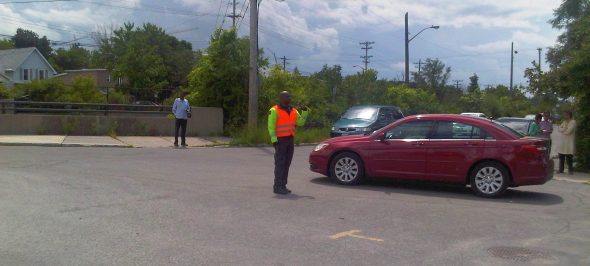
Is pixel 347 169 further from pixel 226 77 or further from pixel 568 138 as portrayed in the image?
pixel 226 77

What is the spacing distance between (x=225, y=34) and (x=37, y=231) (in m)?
16.8

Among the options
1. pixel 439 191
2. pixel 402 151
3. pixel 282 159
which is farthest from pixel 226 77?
pixel 439 191

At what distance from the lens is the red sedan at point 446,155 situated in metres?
9.98

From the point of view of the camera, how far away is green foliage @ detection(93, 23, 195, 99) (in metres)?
49.5

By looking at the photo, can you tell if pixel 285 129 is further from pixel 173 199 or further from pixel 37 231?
pixel 37 231

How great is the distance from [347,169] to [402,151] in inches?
43.9

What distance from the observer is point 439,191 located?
10773mm

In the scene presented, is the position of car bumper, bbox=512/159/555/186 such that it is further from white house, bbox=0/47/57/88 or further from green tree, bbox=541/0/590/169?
white house, bbox=0/47/57/88

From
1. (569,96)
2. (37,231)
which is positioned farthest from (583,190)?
(37,231)

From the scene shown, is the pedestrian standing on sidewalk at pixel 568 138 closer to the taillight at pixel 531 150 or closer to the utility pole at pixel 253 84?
the taillight at pixel 531 150

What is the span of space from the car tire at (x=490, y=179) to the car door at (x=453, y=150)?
187mm

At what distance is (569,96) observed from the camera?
49.8ft

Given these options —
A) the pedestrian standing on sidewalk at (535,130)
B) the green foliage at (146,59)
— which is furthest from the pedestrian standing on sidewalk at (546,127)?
the green foliage at (146,59)

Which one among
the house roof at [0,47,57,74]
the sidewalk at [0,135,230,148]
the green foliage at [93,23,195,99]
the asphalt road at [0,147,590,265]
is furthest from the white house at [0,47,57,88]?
the asphalt road at [0,147,590,265]
